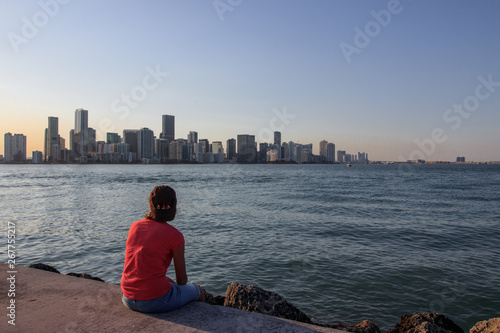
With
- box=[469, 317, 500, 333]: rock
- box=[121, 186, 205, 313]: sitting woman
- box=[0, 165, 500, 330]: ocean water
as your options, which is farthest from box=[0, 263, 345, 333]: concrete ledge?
box=[0, 165, 500, 330]: ocean water

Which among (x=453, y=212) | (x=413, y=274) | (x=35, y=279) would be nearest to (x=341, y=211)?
(x=453, y=212)

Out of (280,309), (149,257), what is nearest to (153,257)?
(149,257)

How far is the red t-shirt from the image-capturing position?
3.57 meters

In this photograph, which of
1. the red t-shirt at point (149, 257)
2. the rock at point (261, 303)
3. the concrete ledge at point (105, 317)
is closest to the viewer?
the concrete ledge at point (105, 317)

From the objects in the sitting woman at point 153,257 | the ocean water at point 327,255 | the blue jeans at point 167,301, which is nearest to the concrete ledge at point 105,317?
the blue jeans at point 167,301

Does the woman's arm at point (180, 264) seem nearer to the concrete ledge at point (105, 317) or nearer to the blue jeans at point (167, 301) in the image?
the blue jeans at point (167, 301)

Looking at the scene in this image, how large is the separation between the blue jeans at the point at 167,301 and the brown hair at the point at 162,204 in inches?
32.0

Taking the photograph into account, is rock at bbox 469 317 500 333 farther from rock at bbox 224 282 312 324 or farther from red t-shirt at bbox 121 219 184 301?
red t-shirt at bbox 121 219 184 301

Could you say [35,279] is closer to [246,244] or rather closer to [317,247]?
[246,244]

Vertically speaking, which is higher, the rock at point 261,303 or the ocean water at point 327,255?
the rock at point 261,303

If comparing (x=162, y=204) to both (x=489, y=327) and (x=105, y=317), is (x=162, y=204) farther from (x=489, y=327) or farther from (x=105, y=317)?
(x=489, y=327)

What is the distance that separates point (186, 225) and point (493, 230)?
14775mm

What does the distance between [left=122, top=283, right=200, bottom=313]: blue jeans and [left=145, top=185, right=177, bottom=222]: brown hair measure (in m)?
0.81

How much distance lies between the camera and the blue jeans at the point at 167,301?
3.67 metres
